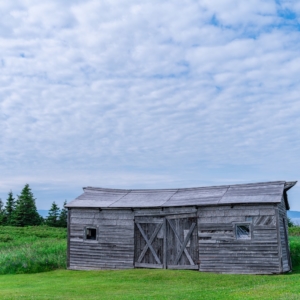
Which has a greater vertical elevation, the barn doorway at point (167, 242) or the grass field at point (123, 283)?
the barn doorway at point (167, 242)

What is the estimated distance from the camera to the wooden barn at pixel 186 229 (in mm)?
21844

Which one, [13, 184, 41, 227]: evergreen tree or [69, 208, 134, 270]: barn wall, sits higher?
[13, 184, 41, 227]: evergreen tree

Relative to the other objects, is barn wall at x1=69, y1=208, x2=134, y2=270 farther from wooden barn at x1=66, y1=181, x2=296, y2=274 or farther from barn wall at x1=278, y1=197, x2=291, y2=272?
barn wall at x1=278, y1=197, x2=291, y2=272

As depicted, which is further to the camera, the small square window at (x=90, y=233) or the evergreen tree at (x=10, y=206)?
the evergreen tree at (x=10, y=206)

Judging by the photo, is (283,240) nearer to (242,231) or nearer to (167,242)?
(242,231)

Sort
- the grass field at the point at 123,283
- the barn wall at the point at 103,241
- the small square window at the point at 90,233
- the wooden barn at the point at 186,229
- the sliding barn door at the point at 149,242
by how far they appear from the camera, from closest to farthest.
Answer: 1. the grass field at the point at 123,283
2. the wooden barn at the point at 186,229
3. the sliding barn door at the point at 149,242
4. the barn wall at the point at 103,241
5. the small square window at the point at 90,233

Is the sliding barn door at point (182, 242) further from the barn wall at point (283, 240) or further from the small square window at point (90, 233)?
the small square window at point (90, 233)

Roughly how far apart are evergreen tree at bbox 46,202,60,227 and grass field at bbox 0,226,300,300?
32125 millimetres

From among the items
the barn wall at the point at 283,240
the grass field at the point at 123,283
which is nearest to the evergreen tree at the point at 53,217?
the grass field at the point at 123,283

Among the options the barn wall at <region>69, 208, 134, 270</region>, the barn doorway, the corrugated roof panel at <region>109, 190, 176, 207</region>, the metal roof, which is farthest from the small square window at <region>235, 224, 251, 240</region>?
the barn wall at <region>69, 208, 134, 270</region>

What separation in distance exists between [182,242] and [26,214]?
4084 centimetres

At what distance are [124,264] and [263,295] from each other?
39.5 ft

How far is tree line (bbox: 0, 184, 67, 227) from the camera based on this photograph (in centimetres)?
5979

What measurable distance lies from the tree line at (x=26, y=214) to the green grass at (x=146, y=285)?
36.5 meters
